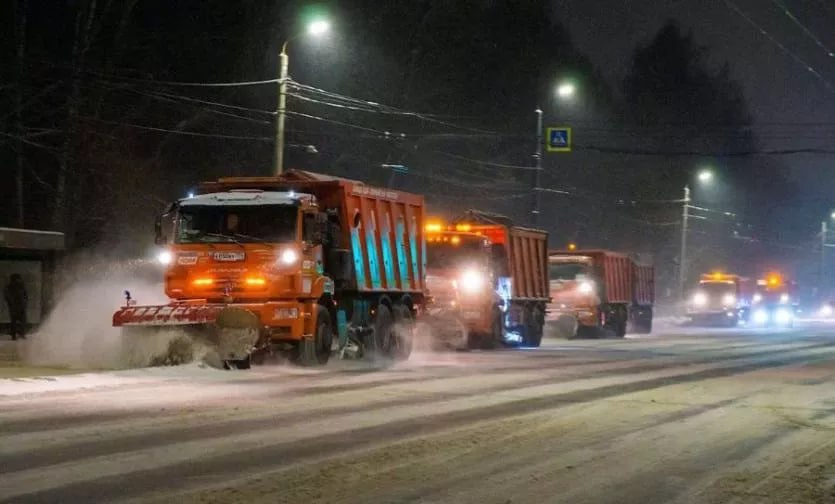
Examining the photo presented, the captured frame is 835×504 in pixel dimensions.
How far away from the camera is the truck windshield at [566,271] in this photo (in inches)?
1514

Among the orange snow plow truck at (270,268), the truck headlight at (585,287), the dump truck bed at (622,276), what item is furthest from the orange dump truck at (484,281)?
the dump truck bed at (622,276)

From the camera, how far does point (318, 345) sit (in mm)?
20766

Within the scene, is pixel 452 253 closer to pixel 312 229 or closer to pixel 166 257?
pixel 312 229

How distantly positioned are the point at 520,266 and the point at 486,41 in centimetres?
2837

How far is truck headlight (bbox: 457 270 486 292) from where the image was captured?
2841cm

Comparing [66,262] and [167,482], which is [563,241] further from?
[167,482]

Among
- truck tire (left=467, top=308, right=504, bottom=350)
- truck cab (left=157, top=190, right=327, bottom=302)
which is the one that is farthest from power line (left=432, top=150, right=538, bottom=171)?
truck cab (left=157, top=190, right=327, bottom=302)

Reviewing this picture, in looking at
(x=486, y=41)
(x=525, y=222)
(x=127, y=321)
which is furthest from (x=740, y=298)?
(x=127, y=321)

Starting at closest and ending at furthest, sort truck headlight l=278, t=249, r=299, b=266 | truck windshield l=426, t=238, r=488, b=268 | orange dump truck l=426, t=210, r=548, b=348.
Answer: truck headlight l=278, t=249, r=299, b=266
orange dump truck l=426, t=210, r=548, b=348
truck windshield l=426, t=238, r=488, b=268

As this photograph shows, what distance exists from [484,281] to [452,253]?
3.55 feet

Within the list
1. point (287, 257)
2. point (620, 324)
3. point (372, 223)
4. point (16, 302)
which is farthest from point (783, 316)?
point (287, 257)

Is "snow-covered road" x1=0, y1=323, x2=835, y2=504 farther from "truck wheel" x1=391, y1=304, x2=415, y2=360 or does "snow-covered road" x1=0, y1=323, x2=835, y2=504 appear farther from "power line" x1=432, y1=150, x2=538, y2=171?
"power line" x1=432, y1=150, x2=538, y2=171

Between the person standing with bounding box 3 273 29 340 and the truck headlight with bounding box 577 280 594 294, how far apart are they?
724 inches

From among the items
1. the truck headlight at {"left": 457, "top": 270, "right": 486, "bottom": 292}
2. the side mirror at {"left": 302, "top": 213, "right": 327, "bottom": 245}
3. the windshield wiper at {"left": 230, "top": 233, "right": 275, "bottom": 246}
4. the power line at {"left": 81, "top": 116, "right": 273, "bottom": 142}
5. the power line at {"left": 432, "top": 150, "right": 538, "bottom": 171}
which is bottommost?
the truck headlight at {"left": 457, "top": 270, "right": 486, "bottom": 292}
